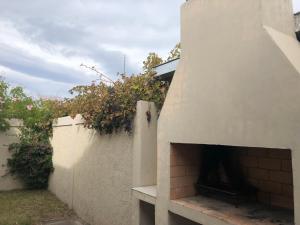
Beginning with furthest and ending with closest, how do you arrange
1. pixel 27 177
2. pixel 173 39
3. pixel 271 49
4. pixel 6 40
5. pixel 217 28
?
pixel 27 177 < pixel 6 40 < pixel 173 39 < pixel 217 28 < pixel 271 49

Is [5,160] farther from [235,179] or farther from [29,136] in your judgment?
[235,179]

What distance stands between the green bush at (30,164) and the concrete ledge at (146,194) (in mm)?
8365

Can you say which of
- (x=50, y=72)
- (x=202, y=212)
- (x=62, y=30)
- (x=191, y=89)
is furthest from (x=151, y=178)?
(x=50, y=72)

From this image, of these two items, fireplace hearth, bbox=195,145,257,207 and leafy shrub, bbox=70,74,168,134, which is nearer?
fireplace hearth, bbox=195,145,257,207

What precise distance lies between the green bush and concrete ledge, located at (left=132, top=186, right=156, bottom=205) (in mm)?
8365

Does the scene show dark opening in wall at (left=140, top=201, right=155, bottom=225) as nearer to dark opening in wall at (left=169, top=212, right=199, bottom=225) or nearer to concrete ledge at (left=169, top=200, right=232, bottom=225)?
dark opening in wall at (left=169, top=212, right=199, bottom=225)

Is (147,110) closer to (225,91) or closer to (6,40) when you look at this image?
(225,91)

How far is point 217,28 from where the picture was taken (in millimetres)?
4555

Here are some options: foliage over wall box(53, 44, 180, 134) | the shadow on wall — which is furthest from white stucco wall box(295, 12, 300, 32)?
the shadow on wall

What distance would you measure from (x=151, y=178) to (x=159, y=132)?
67.7 inches

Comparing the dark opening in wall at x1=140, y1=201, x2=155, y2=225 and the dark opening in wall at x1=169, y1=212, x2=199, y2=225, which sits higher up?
the dark opening in wall at x1=169, y1=212, x2=199, y2=225

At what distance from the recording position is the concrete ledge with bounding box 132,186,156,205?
233 inches

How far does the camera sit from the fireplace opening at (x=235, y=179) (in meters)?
4.84

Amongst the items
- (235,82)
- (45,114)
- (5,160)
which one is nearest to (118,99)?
(235,82)
